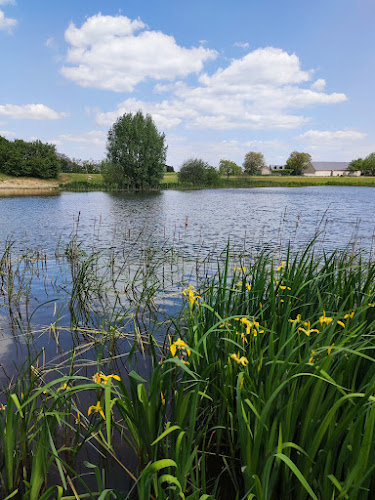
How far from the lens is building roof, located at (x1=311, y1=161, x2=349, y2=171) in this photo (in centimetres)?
15562

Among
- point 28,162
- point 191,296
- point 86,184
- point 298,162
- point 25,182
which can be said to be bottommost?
point 191,296

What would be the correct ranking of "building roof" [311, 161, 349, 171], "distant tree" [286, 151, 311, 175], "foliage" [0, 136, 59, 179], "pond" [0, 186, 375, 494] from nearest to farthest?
"pond" [0, 186, 375, 494]
"foliage" [0, 136, 59, 179]
"distant tree" [286, 151, 311, 175]
"building roof" [311, 161, 349, 171]

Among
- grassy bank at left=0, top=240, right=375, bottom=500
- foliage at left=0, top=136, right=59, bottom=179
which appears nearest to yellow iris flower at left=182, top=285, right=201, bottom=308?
grassy bank at left=0, top=240, right=375, bottom=500


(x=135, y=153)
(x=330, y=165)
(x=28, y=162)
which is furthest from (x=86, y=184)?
(x=330, y=165)

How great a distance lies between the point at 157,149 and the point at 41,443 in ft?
212

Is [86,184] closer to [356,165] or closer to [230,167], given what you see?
[230,167]

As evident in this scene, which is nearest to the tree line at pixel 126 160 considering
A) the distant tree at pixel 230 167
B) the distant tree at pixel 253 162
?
the distant tree at pixel 230 167

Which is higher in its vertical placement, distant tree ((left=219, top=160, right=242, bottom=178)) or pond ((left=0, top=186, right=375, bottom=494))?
distant tree ((left=219, top=160, right=242, bottom=178))

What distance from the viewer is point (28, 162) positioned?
7494 centimetres

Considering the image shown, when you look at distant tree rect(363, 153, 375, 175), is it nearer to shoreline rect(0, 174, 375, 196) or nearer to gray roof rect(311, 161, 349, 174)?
gray roof rect(311, 161, 349, 174)

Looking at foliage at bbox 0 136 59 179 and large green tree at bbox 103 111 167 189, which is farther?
foliage at bbox 0 136 59 179

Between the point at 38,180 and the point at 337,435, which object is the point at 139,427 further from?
the point at 38,180

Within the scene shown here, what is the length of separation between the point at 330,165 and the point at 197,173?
105 meters

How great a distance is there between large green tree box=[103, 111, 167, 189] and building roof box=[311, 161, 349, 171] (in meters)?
113
